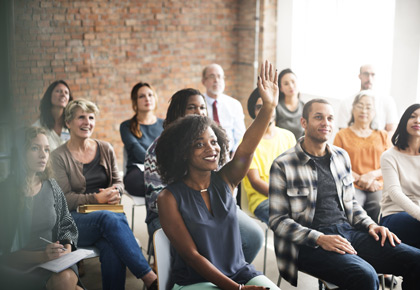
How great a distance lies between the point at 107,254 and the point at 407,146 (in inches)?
74.5

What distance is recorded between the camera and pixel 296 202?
2.49 metres

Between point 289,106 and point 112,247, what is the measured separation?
2.36 meters

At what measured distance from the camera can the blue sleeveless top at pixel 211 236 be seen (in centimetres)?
198

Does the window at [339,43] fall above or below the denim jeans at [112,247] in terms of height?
above

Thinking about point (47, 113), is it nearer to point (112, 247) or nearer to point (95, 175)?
point (95, 175)

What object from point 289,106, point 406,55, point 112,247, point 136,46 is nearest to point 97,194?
point 112,247

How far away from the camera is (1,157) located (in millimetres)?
729

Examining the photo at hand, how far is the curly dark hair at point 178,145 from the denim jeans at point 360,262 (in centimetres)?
78

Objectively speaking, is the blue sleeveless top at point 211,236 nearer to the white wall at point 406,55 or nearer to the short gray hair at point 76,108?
the short gray hair at point 76,108

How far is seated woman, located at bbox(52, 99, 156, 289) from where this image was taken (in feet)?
8.83

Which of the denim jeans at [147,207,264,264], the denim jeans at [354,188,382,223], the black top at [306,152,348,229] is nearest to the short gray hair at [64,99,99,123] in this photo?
the denim jeans at [147,207,264,264]

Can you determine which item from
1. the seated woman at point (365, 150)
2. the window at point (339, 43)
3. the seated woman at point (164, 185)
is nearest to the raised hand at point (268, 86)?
the seated woman at point (164, 185)

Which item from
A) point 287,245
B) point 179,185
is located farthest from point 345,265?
point 179,185

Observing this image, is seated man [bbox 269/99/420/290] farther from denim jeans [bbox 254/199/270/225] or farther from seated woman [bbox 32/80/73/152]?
seated woman [bbox 32/80/73/152]
